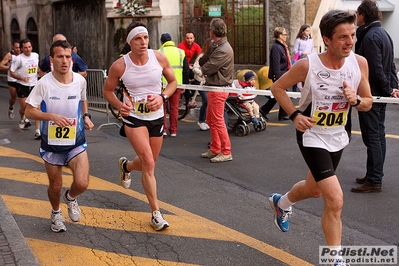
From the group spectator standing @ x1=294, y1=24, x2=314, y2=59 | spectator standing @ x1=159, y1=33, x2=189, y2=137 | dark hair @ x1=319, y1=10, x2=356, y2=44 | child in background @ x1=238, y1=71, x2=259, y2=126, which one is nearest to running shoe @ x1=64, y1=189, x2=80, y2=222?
dark hair @ x1=319, y1=10, x2=356, y2=44

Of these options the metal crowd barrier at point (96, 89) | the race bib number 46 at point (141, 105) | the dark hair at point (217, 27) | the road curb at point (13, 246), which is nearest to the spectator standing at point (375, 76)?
the dark hair at point (217, 27)

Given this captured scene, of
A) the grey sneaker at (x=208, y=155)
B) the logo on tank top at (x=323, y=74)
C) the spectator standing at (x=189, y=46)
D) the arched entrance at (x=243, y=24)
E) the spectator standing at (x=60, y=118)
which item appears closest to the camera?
the logo on tank top at (x=323, y=74)

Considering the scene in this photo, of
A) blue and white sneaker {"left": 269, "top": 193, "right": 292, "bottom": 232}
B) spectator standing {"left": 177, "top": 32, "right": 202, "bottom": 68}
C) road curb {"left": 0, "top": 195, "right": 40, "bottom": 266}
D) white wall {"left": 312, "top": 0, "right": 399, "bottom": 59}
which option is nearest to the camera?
road curb {"left": 0, "top": 195, "right": 40, "bottom": 266}

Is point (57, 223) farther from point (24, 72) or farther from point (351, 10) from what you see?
point (351, 10)

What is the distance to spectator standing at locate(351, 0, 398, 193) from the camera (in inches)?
283

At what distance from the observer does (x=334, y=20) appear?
4941 millimetres

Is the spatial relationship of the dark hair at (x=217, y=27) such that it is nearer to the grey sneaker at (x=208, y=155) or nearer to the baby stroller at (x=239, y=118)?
the grey sneaker at (x=208, y=155)

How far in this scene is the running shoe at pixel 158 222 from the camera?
6242 mm

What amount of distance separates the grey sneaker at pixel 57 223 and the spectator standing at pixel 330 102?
2.50 metres

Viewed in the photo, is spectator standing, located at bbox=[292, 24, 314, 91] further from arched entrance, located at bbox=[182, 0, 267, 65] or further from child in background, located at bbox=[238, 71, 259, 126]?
child in background, located at bbox=[238, 71, 259, 126]

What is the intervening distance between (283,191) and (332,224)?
2773mm

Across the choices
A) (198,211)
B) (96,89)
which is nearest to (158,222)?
(198,211)

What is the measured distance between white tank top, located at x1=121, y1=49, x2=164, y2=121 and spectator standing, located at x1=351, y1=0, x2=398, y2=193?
2.39 m

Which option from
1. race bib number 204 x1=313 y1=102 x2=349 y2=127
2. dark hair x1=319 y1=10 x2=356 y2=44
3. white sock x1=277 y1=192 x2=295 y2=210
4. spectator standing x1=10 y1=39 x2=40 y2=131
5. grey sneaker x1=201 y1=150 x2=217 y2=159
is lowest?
grey sneaker x1=201 y1=150 x2=217 y2=159
